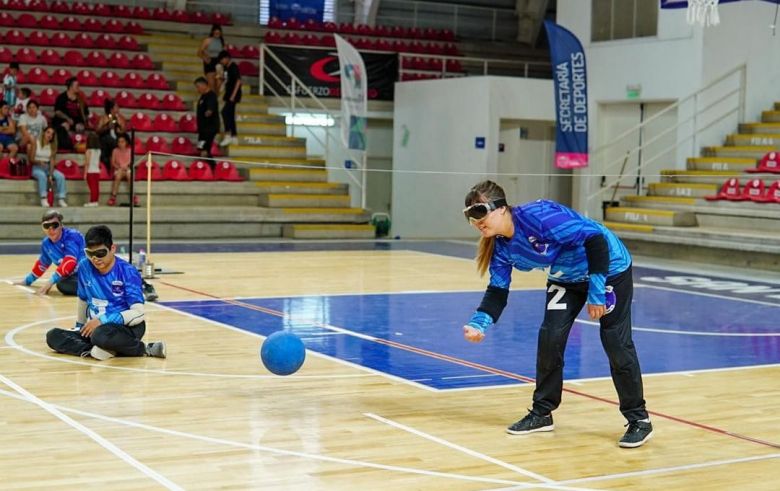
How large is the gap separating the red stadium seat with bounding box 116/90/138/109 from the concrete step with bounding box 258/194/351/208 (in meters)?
4.04

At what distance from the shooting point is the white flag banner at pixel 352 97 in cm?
2475

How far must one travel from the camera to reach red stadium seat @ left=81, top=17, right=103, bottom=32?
1141 inches

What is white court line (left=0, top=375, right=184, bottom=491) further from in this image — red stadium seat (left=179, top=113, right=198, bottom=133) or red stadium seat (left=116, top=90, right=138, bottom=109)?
red stadium seat (left=116, top=90, right=138, bottom=109)

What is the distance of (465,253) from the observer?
71.9ft

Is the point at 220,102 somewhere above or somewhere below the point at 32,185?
above

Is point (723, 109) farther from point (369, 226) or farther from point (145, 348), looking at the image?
point (145, 348)

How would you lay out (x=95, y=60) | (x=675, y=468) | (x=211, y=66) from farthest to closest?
1. (x=95, y=60)
2. (x=211, y=66)
3. (x=675, y=468)

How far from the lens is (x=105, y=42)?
28.4 meters

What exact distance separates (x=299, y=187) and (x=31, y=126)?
6.04 m

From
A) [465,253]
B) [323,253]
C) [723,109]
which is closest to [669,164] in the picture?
[723,109]

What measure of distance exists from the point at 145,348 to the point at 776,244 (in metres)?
12.4

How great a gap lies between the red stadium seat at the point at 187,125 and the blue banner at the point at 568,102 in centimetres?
831

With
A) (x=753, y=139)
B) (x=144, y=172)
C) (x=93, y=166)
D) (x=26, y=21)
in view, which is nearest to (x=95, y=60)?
(x=26, y=21)

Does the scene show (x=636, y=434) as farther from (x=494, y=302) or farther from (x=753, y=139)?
(x=753, y=139)
